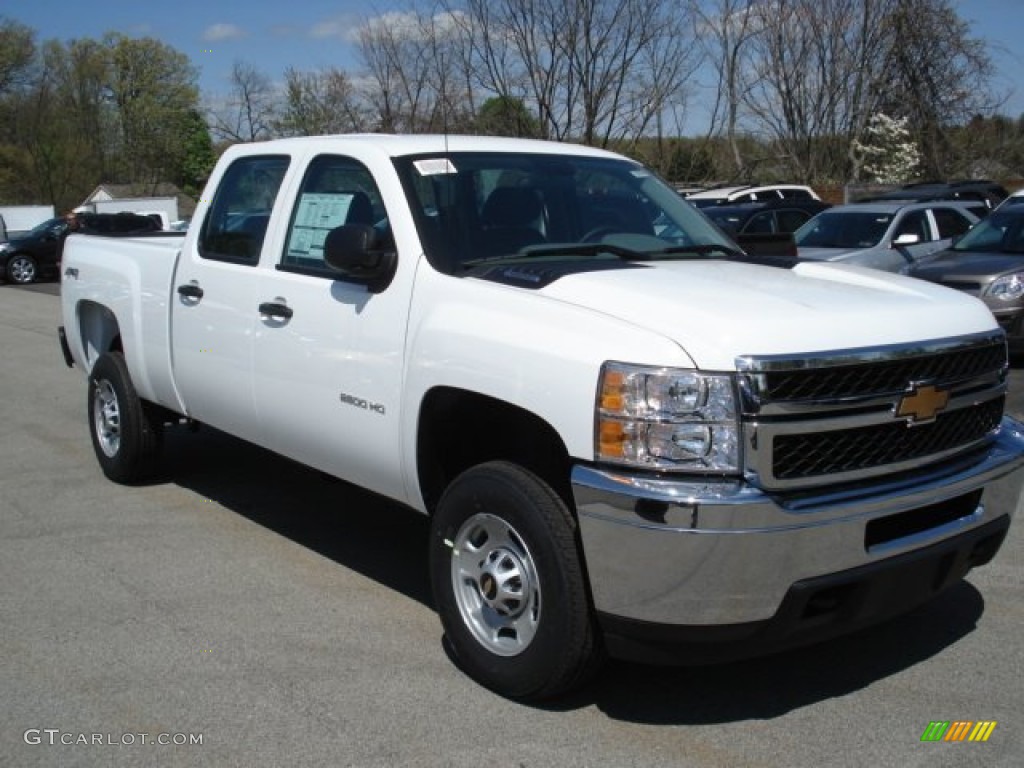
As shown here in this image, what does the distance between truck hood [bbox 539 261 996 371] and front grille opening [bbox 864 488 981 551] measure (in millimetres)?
571

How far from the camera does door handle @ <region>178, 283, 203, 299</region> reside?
5.66m

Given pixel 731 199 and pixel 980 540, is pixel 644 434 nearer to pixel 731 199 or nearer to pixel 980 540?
pixel 980 540

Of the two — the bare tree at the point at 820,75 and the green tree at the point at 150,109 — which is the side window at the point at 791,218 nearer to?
the bare tree at the point at 820,75

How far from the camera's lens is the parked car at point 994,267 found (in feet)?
35.4

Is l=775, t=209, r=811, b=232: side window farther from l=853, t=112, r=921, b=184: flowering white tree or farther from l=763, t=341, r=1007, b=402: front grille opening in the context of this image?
l=763, t=341, r=1007, b=402: front grille opening

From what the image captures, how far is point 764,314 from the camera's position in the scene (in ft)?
11.7

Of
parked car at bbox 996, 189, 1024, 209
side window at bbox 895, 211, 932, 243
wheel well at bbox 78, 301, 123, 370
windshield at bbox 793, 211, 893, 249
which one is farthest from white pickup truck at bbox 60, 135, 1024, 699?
side window at bbox 895, 211, 932, 243

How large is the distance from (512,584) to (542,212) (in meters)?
1.71

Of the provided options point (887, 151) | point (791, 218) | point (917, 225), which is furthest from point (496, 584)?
point (887, 151)

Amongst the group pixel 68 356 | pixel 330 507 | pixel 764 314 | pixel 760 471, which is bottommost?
pixel 330 507

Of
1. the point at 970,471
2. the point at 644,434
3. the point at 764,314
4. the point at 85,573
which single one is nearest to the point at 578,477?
the point at 644,434

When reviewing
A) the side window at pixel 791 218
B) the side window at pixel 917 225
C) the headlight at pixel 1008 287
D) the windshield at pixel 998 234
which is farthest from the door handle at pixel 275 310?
the side window at pixel 791 218

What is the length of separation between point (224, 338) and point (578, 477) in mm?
2559

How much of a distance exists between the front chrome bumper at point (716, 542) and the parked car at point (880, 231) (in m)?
10.8
